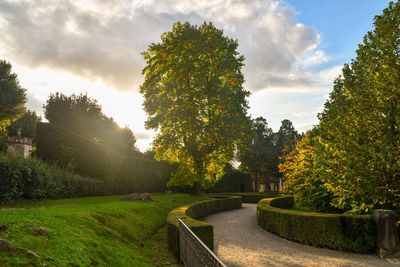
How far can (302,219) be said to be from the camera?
36.9 feet

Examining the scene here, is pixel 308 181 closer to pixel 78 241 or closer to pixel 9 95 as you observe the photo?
pixel 78 241

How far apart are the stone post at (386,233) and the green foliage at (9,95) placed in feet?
130

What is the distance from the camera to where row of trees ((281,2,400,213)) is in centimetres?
902

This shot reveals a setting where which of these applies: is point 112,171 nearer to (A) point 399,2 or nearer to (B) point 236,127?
(B) point 236,127

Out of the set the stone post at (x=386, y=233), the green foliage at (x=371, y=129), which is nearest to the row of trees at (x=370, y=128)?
the green foliage at (x=371, y=129)

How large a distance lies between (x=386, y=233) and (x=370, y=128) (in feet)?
12.4

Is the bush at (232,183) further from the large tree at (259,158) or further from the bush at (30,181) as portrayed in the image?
the bush at (30,181)

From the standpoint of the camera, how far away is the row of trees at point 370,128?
902 centimetres

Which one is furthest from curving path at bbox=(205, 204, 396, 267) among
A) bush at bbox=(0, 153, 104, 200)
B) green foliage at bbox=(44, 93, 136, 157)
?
green foliage at bbox=(44, 93, 136, 157)

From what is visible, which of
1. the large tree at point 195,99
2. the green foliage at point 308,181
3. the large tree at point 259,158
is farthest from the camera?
the large tree at point 259,158

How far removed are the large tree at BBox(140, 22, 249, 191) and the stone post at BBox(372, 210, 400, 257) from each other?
46.2ft

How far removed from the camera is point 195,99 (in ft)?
76.4

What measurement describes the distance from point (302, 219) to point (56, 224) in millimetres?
9471

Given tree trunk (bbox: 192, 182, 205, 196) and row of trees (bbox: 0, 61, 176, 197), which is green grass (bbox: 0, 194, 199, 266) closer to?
row of trees (bbox: 0, 61, 176, 197)
